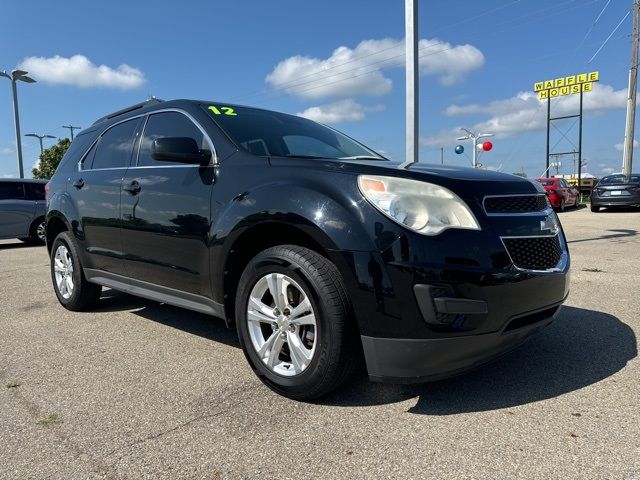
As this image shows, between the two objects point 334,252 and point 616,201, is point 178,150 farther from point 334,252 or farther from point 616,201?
point 616,201

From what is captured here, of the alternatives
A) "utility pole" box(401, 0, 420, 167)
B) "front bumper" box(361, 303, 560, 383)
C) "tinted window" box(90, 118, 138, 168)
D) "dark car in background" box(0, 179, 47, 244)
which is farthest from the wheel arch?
"dark car in background" box(0, 179, 47, 244)

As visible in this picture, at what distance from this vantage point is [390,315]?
2312 millimetres

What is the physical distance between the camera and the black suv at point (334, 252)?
2303mm

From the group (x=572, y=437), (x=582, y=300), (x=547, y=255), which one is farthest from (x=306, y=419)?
(x=582, y=300)

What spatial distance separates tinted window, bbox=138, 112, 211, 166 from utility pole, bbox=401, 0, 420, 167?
14.3 feet

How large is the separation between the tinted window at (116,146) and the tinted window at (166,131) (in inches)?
9.0

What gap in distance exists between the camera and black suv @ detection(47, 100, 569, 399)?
2.30 m

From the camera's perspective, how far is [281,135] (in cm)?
364

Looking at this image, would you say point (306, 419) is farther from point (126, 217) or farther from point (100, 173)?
point (100, 173)

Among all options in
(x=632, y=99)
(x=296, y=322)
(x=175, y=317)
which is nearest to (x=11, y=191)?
(x=175, y=317)

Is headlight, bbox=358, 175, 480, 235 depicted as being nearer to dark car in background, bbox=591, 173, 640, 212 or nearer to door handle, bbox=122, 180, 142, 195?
door handle, bbox=122, 180, 142, 195

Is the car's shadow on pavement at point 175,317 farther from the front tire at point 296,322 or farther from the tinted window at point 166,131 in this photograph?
the tinted window at point 166,131

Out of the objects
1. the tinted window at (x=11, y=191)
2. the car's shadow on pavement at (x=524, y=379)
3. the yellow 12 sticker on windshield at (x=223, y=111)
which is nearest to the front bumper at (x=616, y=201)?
the car's shadow on pavement at (x=524, y=379)

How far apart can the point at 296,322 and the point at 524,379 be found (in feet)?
4.49
